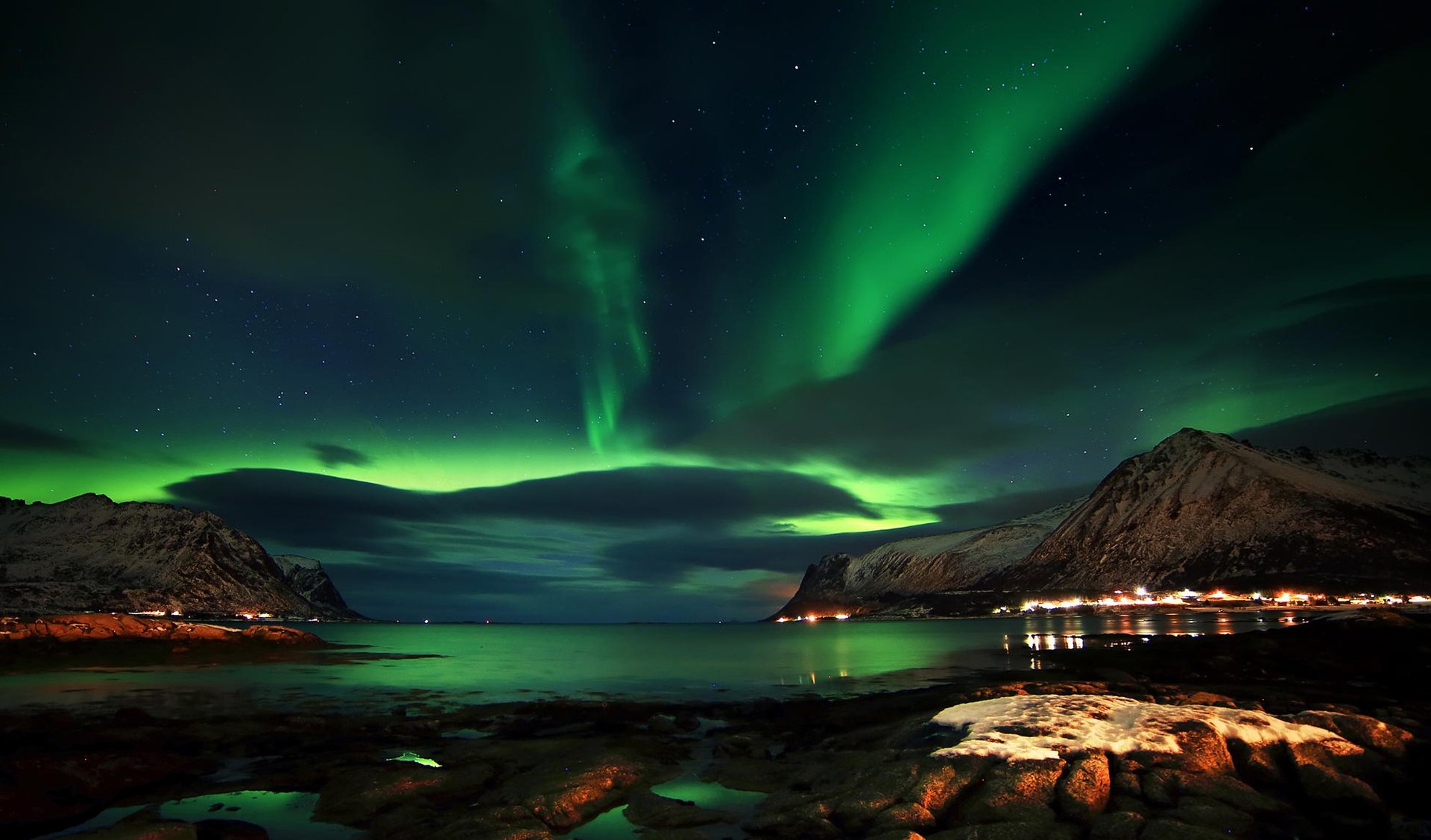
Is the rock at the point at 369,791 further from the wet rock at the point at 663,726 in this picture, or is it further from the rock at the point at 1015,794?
the rock at the point at 1015,794

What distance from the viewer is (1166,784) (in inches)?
564

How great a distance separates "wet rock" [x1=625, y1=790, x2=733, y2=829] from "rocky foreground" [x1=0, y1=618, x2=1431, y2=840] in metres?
0.07

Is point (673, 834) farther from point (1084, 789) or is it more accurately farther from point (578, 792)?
point (1084, 789)

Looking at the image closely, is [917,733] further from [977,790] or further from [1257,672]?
[1257,672]

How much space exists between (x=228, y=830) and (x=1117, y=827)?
59.6 ft

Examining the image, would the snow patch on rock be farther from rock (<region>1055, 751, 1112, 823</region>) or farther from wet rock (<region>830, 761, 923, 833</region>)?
wet rock (<region>830, 761, 923, 833</region>)

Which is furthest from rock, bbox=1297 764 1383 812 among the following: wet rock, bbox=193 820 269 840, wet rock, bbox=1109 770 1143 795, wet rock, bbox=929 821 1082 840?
wet rock, bbox=193 820 269 840

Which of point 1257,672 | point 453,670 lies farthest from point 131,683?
point 1257,672

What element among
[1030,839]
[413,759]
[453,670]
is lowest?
[453,670]

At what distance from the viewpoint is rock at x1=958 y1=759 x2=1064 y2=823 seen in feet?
44.8

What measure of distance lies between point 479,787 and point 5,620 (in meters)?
93.3

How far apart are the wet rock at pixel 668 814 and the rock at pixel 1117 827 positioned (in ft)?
25.0

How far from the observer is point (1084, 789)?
555 inches

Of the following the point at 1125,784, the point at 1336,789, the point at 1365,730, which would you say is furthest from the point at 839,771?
the point at 1365,730
